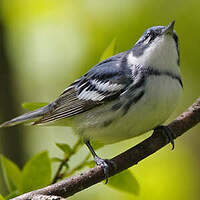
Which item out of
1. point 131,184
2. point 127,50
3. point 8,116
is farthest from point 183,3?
point 8,116

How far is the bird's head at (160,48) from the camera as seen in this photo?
7.25 ft

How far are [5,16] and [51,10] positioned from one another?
28 cm

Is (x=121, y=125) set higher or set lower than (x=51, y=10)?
lower

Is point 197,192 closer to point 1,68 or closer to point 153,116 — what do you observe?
point 153,116

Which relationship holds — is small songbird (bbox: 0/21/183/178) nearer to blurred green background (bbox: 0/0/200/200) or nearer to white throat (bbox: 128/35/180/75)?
white throat (bbox: 128/35/180/75)

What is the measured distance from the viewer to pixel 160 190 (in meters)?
2.24

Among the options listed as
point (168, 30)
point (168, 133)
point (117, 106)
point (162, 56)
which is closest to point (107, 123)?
point (117, 106)

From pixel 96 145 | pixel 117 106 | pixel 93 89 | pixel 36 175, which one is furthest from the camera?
pixel 93 89

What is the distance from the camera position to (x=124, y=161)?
178cm

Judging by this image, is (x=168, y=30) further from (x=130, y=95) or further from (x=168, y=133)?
(x=168, y=133)

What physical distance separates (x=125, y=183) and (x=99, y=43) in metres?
0.99

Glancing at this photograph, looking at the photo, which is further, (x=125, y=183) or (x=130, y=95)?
(x=130, y=95)

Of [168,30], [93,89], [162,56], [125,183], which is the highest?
[168,30]

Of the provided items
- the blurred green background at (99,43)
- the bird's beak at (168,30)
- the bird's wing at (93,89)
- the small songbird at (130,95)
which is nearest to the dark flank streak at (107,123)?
the small songbird at (130,95)
